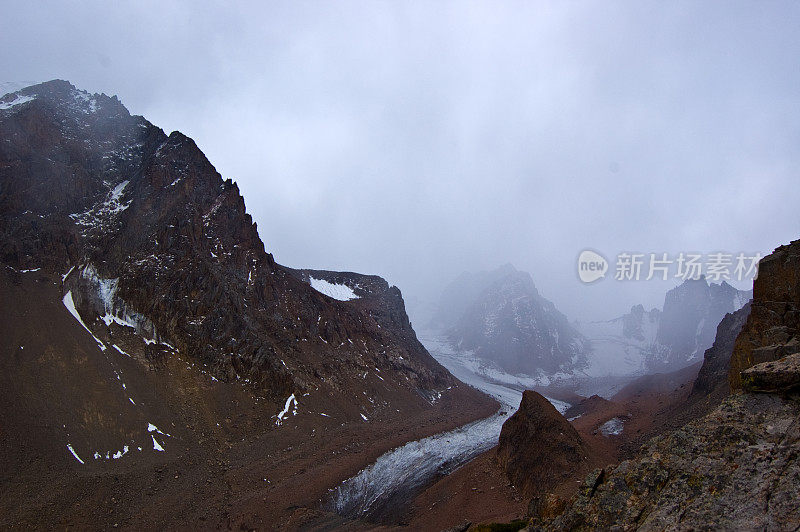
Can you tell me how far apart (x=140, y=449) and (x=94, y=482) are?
4829 mm

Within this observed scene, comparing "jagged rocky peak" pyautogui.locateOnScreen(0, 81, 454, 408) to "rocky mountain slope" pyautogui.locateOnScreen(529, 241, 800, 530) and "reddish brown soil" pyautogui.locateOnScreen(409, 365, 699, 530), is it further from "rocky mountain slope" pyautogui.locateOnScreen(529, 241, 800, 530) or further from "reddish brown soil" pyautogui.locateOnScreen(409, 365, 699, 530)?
"rocky mountain slope" pyautogui.locateOnScreen(529, 241, 800, 530)

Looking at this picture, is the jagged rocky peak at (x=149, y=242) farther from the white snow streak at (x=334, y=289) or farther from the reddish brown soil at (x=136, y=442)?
the white snow streak at (x=334, y=289)

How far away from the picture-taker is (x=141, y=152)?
56406 millimetres

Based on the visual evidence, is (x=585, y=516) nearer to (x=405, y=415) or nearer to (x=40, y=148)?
(x=405, y=415)

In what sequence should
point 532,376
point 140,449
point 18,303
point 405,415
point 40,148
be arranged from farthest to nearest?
point 532,376, point 405,415, point 40,148, point 18,303, point 140,449

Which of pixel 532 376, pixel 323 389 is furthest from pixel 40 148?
pixel 532 376

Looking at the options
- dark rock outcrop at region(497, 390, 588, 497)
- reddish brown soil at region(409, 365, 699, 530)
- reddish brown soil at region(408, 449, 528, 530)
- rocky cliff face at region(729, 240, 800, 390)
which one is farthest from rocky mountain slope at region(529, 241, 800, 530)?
dark rock outcrop at region(497, 390, 588, 497)

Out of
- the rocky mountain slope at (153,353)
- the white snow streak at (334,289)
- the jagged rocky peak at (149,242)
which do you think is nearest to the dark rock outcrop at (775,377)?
the rocky mountain slope at (153,353)

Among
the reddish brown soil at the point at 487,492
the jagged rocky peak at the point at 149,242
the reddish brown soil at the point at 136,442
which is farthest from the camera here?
the jagged rocky peak at the point at 149,242

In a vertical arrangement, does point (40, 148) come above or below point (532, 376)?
above

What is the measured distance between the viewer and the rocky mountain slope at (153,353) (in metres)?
27.7

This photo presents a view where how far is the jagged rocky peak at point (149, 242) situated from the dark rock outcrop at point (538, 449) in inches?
1083

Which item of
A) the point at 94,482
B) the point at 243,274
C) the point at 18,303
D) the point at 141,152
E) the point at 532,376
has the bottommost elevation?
the point at 532,376

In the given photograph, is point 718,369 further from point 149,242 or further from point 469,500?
point 149,242
